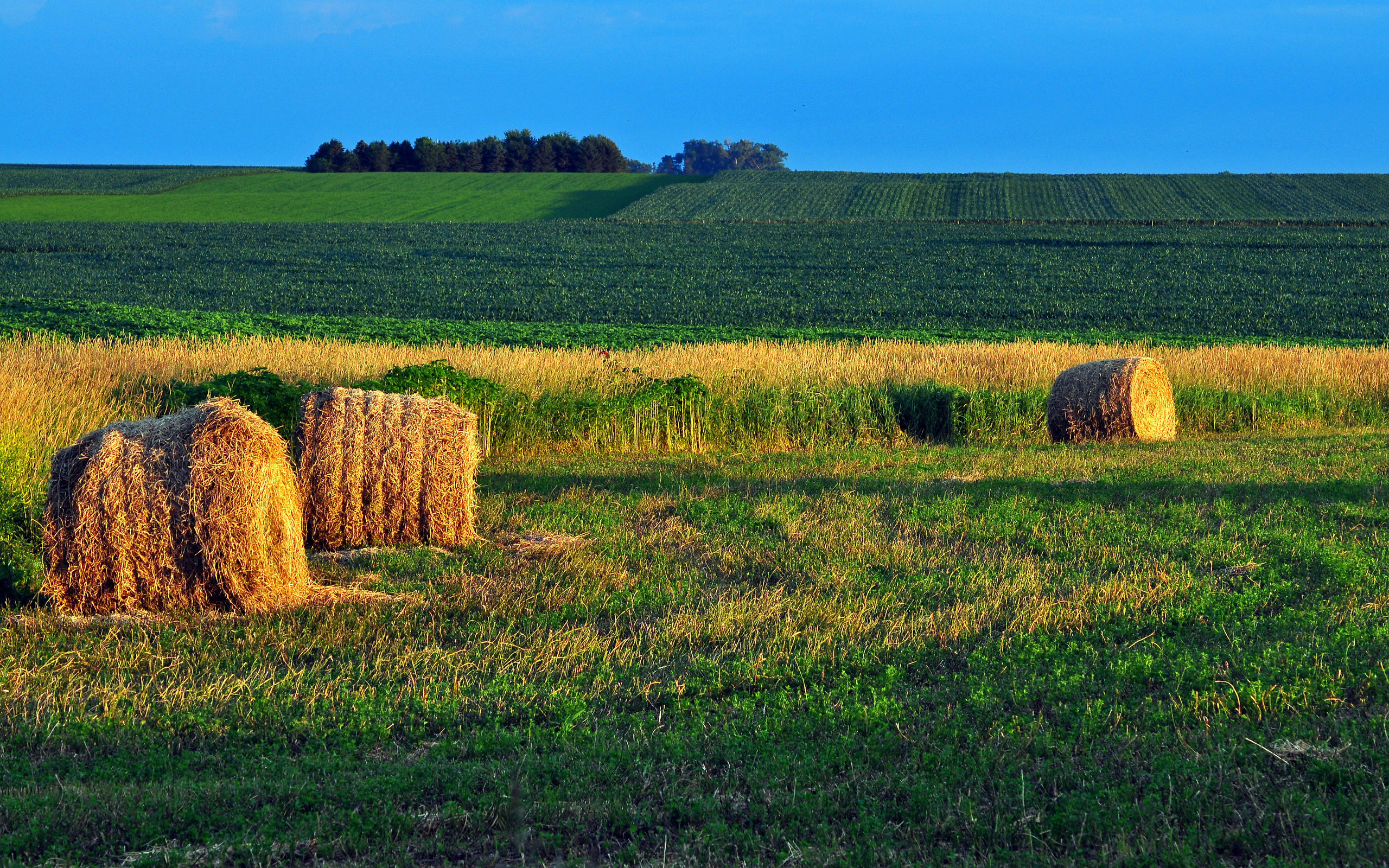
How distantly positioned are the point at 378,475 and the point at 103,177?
108103 millimetres

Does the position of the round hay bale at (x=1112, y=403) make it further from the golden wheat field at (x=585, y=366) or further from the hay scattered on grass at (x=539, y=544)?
the hay scattered on grass at (x=539, y=544)

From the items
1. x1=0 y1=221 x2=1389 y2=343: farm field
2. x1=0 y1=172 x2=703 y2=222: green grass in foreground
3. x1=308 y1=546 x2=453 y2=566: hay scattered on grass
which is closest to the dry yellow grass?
x1=308 y1=546 x2=453 y2=566: hay scattered on grass

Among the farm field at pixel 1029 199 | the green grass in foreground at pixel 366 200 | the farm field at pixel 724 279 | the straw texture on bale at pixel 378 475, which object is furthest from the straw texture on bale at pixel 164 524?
the green grass in foreground at pixel 366 200

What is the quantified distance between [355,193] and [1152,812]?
9165 centimetres

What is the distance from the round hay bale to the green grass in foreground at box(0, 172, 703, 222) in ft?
201

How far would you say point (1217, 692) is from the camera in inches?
231

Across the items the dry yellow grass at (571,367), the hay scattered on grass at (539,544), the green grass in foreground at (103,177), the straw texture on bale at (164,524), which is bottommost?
the hay scattered on grass at (539,544)

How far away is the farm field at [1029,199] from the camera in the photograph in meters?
72.5

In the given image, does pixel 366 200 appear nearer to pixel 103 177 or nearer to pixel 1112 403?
pixel 103 177

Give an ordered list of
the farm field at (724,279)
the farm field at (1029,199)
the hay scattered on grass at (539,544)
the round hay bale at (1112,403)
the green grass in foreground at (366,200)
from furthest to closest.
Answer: the green grass in foreground at (366,200) → the farm field at (1029,199) → the farm field at (724,279) → the round hay bale at (1112,403) → the hay scattered on grass at (539,544)

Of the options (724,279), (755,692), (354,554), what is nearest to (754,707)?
(755,692)

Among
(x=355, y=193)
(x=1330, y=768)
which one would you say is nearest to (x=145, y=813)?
(x=1330, y=768)

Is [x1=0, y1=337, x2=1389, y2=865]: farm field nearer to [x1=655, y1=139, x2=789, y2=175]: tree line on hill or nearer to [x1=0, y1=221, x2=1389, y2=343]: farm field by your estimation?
[x1=0, y1=221, x2=1389, y2=343]: farm field

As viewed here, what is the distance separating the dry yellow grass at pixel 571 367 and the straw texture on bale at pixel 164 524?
2445 millimetres
